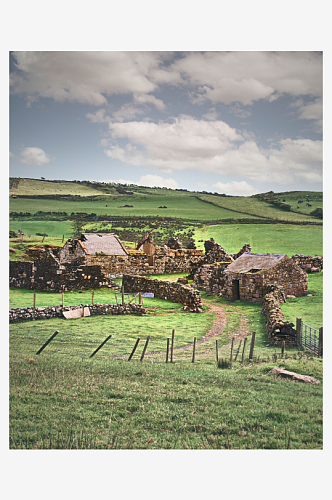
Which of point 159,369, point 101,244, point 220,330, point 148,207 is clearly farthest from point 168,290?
point 159,369

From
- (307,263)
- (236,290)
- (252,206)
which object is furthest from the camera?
(236,290)

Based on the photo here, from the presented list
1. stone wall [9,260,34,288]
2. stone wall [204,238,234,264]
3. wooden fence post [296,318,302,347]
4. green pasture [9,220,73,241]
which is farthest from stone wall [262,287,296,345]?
stone wall [204,238,234,264]

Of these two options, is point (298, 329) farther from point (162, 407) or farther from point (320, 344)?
point (162, 407)

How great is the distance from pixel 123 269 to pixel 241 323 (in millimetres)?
7457

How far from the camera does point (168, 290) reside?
36.8 ft

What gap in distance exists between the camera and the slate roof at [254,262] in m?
10.6

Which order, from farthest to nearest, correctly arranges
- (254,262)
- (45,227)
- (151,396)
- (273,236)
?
(254,262)
(273,236)
(45,227)
(151,396)

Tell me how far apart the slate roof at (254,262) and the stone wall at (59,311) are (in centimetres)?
405

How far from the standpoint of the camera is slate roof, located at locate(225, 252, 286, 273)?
10.6 m

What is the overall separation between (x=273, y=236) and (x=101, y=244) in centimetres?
736

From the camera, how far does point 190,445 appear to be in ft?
17.0

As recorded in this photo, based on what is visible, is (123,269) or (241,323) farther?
(123,269)
